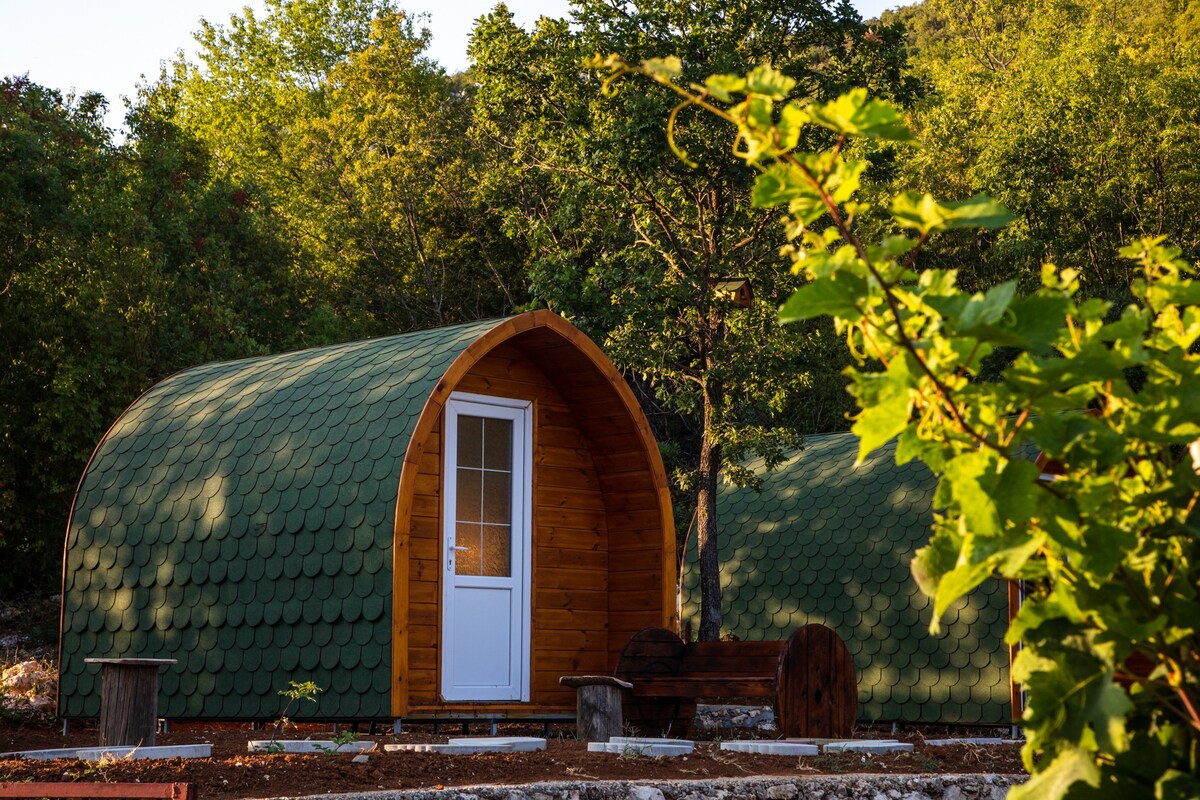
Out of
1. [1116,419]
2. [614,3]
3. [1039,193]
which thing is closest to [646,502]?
[614,3]

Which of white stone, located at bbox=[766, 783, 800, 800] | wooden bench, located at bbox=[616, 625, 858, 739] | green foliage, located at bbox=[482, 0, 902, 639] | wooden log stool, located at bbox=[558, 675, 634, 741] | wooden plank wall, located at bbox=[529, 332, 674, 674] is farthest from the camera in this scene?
green foliage, located at bbox=[482, 0, 902, 639]

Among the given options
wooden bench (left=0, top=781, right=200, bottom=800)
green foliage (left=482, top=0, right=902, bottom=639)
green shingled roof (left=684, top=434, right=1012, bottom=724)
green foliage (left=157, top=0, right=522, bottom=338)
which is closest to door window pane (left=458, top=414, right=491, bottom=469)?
green foliage (left=482, top=0, right=902, bottom=639)

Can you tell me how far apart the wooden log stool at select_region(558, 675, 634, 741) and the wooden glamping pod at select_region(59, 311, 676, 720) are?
135 cm

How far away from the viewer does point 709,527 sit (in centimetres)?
1260

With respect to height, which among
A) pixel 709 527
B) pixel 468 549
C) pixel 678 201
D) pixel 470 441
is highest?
pixel 678 201

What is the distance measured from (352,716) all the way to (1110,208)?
1887cm

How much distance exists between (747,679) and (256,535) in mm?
3667

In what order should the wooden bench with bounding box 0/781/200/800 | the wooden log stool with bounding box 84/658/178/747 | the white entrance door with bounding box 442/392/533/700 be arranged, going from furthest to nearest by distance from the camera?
1. the white entrance door with bounding box 442/392/533/700
2. the wooden log stool with bounding box 84/658/178/747
3. the wooden bench with bounding box 0/781/200/800

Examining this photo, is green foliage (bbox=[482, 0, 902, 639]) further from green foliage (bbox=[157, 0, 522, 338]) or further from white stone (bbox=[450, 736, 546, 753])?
green foliage (bbox=[157, 0, 522, 338])

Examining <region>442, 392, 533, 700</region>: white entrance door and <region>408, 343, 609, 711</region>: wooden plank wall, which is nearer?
<region>442, 392, 533, 700</region>: white entrance door

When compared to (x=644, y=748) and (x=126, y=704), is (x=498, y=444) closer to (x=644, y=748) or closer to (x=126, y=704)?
(x=126, y=704)

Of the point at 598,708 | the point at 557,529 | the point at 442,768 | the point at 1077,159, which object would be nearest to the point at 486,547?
the point at 557,529

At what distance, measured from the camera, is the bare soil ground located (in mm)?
5219

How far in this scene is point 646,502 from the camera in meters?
10.4
